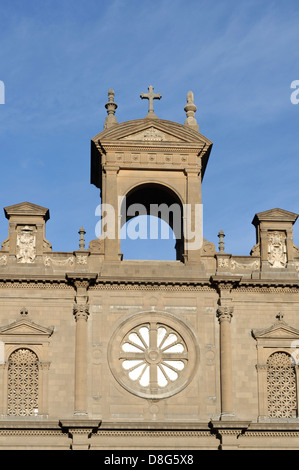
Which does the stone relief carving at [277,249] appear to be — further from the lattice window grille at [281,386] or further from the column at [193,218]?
the lattice window grille at [281,386]

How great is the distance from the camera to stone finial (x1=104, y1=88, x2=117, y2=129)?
147ft

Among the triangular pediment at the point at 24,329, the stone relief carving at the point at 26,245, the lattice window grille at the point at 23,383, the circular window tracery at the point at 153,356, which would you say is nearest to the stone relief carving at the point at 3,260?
the stone relief carving at the point at 26,245

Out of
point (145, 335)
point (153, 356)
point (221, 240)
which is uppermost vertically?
point (221, 240)

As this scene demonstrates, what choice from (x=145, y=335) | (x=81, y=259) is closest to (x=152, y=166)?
(x=81, y=259)

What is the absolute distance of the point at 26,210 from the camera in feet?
140

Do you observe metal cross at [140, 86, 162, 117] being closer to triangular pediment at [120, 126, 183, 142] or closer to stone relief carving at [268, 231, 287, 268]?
triangular pediment at [120, 126, 183, 142]

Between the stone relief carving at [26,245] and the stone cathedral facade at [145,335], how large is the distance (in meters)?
0.03

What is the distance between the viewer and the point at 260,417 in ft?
134

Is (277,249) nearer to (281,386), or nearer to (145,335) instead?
(281,386)

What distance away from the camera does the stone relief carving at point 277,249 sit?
43.1 m

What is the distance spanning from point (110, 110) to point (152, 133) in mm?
1973

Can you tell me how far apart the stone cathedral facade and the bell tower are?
0.06m
